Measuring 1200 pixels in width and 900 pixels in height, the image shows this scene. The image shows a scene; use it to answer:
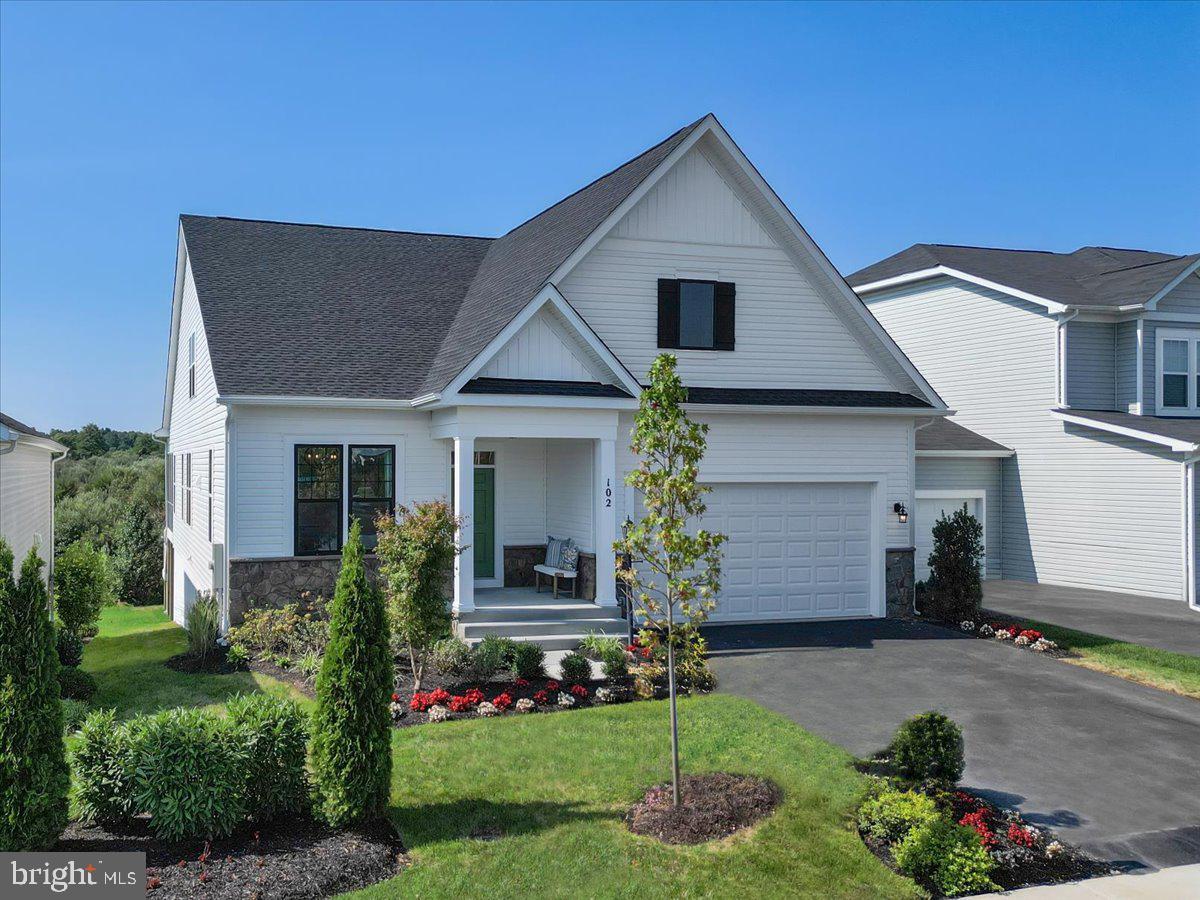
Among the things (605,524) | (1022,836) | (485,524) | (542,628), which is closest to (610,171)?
(485,524)

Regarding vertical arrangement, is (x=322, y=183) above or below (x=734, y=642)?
above

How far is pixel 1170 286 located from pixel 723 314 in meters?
12.0

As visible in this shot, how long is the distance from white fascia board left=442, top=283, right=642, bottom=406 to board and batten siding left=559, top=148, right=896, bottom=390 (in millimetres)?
1160

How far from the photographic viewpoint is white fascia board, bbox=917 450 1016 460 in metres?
22.3

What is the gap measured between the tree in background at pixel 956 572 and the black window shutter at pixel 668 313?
6.16 m

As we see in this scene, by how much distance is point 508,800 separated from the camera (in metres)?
8.29

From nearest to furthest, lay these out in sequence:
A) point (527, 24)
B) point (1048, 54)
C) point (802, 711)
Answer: point (802, 711) → point (527, 24) → point (1048, 54)

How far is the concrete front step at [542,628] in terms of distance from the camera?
14.5 m

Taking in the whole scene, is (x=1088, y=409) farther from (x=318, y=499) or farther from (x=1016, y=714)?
(x=318, y=499)

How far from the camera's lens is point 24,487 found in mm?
18344

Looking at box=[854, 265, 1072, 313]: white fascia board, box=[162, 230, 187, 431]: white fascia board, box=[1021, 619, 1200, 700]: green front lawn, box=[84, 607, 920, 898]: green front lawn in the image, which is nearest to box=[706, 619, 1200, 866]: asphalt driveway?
box=[1021, 619, 1200, 700]: green front lawn

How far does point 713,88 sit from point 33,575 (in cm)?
1563

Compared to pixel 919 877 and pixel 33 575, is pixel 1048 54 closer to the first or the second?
pixel 919 877

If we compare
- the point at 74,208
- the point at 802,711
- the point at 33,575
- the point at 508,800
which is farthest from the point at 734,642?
the point at 74,208
